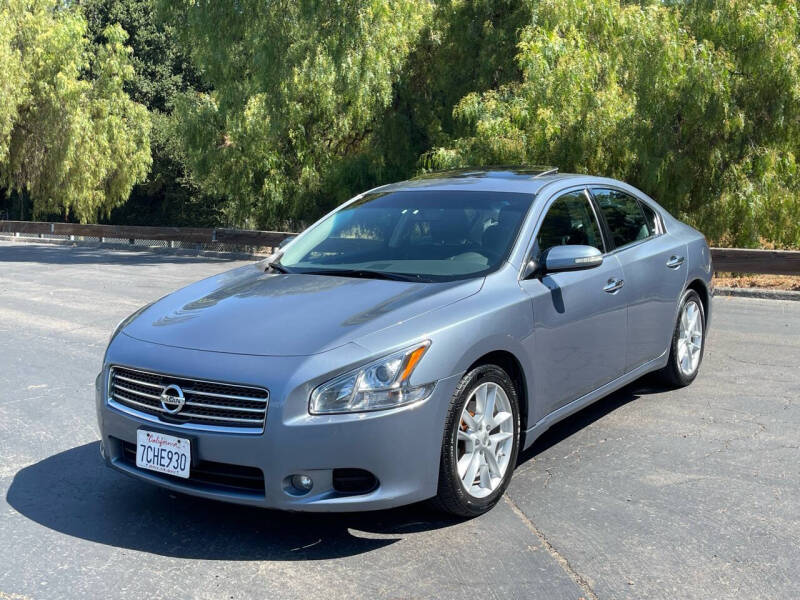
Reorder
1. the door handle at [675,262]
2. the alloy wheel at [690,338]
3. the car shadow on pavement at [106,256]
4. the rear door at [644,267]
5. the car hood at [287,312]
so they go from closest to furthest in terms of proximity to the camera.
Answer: the car hood at [287,312] → the rear door at [644,267] → the door handle at [675,262] → the alloy wheel at [690,338] → the car shadow on pavement at [106,256]

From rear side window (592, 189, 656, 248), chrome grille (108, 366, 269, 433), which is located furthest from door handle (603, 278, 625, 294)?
chrome grille (108, 366, 269, 433)

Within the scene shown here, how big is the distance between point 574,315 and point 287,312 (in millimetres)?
1769

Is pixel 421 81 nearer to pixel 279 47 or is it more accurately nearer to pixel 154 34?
pixel 279 47

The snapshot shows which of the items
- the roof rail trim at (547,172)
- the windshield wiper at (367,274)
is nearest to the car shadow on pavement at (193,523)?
the windshield wiper at (367,274)

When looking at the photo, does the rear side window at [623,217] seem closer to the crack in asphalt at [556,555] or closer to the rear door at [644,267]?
the rear door at [644,267]

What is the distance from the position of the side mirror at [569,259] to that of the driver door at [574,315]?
100 mm

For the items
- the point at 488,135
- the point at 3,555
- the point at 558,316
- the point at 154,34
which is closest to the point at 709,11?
the point at 488,135

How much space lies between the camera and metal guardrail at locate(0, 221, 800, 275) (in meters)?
14.7

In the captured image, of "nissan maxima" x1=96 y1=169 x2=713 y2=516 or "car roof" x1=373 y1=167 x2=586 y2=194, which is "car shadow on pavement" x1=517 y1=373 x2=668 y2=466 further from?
"car roof" x1=373 y1=167 x2=586 y2=194

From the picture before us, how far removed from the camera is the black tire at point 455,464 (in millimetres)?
4328

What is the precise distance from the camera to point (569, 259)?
5168 mm

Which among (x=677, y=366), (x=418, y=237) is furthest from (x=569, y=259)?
(x=677, y=366)

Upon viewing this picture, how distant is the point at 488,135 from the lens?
18.8 metres

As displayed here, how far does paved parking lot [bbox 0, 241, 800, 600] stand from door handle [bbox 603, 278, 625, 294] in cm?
98
